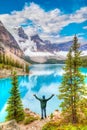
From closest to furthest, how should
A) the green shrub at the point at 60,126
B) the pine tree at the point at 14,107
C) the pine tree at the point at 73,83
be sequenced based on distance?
the green shrub at the point at 60,126
the pine tree at the point at 73,83
the pine tree at the point at 14,107

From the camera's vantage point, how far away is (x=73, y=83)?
25.2m

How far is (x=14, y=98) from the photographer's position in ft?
98.7

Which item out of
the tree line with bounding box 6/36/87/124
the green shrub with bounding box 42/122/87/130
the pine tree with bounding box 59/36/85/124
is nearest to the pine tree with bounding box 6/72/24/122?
the green shrub with bounding box 42/122/87/130

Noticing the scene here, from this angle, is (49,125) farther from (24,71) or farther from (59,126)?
(24,71)

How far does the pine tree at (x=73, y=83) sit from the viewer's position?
25156 mm

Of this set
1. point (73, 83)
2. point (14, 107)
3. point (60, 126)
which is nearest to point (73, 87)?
point (73, 83)

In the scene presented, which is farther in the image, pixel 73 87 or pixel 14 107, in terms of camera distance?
pixel 14 107

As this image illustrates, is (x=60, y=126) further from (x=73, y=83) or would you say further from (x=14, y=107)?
(x=14, y=107)

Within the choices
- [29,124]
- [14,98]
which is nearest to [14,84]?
[14,98]

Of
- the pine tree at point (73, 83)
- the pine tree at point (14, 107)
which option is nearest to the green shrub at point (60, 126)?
the pine tree at point (73, 83)

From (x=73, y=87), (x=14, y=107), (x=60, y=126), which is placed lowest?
(x=60, y=126)

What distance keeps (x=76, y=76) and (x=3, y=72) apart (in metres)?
131

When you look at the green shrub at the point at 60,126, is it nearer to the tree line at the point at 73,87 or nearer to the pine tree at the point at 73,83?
the tree line at the point at 73,87

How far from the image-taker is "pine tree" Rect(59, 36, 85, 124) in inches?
990
